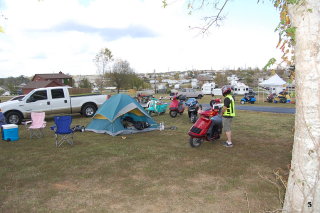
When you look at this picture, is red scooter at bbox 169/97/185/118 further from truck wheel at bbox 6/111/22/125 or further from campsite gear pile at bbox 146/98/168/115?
truck wheel at bbox 6/111/22/125

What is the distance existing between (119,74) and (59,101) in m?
28.7

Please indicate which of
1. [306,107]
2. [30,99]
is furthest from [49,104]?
[306,107]

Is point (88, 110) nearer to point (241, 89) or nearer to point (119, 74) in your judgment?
point (241, 89)

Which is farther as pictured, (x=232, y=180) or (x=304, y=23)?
(x=232, y=180)

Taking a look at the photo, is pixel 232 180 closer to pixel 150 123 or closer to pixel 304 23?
pixel 304 23

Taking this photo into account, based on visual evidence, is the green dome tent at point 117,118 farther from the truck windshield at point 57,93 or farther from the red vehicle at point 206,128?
the truck windshield at point 57,93

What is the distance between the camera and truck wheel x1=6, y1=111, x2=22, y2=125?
11891 mm

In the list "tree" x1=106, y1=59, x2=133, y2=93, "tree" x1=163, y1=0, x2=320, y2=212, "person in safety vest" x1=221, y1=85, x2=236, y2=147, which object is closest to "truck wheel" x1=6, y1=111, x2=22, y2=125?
"person in safety vest" x1=221, y1=85, x2=236, y2=147

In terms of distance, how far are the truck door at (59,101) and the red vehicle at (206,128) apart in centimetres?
825

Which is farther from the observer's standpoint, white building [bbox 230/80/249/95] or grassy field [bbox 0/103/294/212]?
white building [bbox 230/80/249/95]

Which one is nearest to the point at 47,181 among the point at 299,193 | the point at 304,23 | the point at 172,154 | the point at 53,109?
the point at 172,154

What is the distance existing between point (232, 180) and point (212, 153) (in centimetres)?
178

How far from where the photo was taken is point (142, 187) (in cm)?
465

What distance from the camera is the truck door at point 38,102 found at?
40.2 feet
